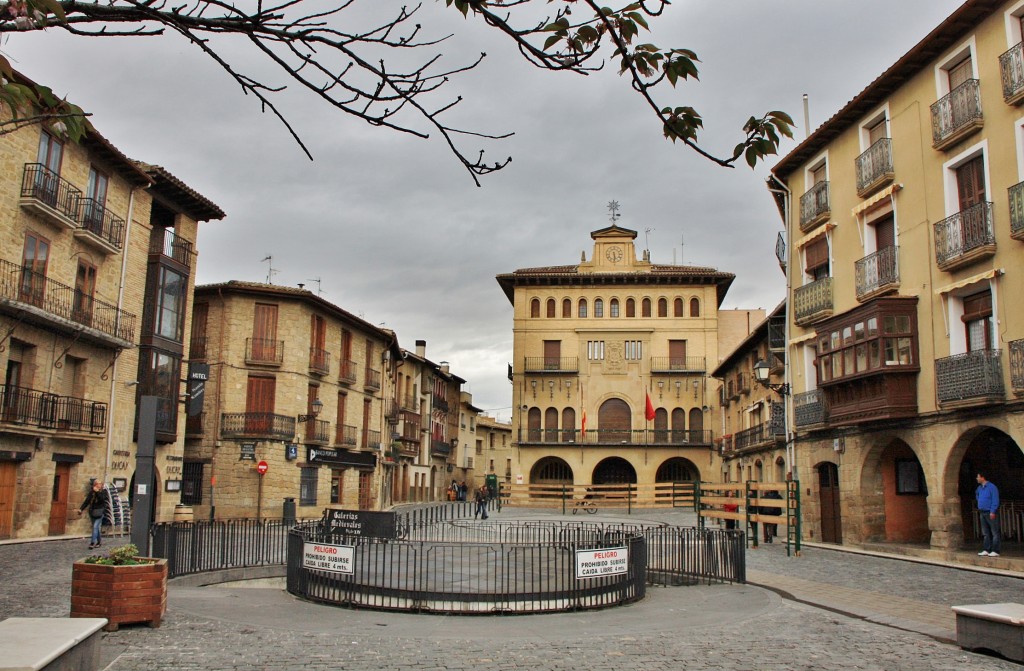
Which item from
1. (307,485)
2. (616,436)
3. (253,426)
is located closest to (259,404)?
(253,426)

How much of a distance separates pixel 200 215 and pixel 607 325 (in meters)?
28.0

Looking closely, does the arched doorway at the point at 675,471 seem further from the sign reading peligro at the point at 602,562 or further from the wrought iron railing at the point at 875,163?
the sign reading peligro at the point at 602,562

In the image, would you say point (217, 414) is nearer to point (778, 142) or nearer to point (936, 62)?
point (936, 62)

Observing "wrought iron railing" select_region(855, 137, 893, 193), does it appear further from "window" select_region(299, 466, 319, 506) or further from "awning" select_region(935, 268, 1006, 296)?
"window" select_region(299, 466, 319, 506)

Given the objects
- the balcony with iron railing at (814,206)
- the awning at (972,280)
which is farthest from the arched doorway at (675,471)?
the awning at (972,280)

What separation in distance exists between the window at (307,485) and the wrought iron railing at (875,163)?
24.8 meters

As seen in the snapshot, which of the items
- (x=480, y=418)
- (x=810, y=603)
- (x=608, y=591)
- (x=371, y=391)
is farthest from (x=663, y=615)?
(x=480, y=418)

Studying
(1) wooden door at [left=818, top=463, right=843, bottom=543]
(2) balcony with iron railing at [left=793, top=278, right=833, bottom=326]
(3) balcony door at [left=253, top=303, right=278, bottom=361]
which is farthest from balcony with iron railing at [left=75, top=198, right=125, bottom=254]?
(1) wooden door at [left=818, top=463, right=843, bottom=543]

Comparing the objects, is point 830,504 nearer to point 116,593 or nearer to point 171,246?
point 116,593

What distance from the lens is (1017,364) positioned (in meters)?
16.5

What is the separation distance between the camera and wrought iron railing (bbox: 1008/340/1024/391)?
16.3 m

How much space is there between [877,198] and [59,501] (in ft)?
76.6

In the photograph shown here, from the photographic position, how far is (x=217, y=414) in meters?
35.0

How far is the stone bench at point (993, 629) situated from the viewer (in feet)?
26.8
